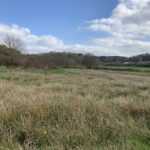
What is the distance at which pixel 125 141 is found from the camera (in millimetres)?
3957

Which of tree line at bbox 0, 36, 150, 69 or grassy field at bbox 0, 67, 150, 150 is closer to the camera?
grassy field at bbox 0, 67, 150, 150

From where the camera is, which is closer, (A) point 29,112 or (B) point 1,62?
(A) point 29,112

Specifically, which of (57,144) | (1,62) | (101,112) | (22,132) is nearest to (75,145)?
(57,144)

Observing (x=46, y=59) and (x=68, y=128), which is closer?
(x=68, y=128)

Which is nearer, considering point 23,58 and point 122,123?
point 122,123

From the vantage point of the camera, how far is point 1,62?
4912cm

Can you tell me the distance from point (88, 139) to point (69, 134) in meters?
0.34

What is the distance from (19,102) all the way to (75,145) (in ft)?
8.70

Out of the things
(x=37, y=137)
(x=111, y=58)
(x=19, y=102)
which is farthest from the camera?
(x=111, y=58)

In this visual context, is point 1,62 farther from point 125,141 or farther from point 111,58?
point 111,58

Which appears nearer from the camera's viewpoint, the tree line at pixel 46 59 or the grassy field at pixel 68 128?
the grassy field at pixel 68 128

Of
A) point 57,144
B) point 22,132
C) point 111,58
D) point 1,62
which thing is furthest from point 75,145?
point 111,58

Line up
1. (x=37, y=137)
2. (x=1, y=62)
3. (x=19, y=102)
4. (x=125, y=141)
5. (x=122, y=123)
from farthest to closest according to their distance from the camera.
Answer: (x=1, y=62) < (x=19, y=102) < (x=122, y=123) < (x=37, y=137) < (x=125, y=141)

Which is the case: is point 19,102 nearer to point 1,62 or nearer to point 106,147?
point 106,147
